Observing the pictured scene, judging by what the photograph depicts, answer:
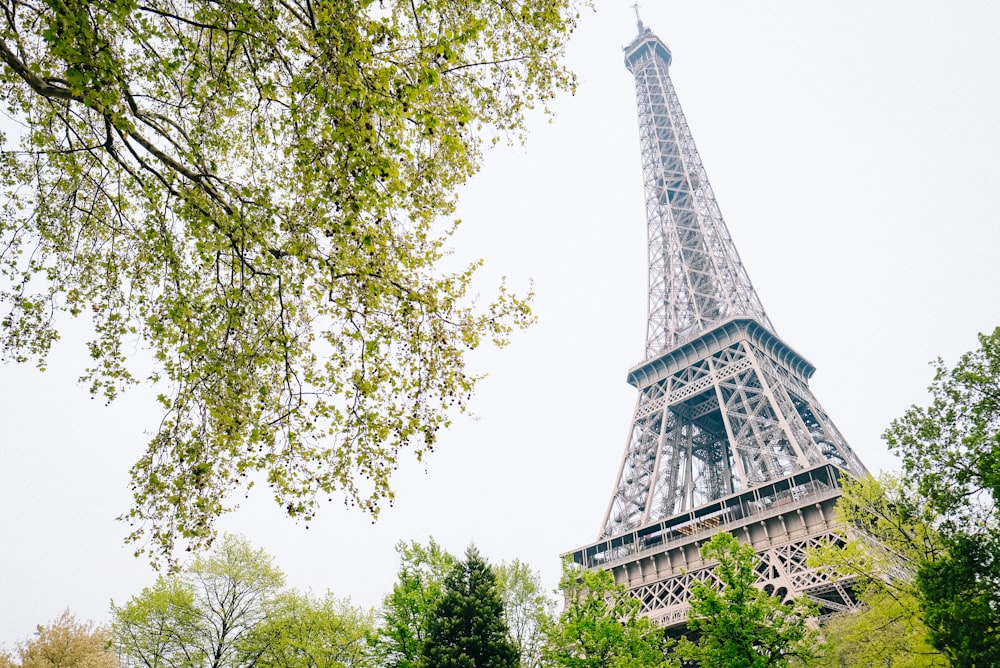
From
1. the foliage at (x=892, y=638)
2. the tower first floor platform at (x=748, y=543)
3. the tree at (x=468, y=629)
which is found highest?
the tower first floor platform at (x=748, y=543)

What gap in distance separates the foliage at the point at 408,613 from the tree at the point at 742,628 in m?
7.28

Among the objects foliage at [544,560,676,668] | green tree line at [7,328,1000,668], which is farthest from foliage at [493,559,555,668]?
foliage at [544,560,676,668]

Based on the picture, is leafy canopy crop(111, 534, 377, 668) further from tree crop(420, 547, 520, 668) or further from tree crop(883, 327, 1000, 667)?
tree crop(883, 327, 1000, 667)

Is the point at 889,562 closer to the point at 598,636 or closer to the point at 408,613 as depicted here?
the point at 598,636

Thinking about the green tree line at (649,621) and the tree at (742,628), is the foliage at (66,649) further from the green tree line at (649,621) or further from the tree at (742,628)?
the tree at (742,628)

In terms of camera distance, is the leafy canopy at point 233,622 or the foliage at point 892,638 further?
the leafy canopy at point 233,622

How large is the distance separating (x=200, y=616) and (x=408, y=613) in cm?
774

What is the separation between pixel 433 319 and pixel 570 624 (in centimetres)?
1227

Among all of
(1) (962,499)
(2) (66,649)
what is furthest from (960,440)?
(2) (66,649)

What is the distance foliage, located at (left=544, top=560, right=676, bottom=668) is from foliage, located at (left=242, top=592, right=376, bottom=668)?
5650 mm

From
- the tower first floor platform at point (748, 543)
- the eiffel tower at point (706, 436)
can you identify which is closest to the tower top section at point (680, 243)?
the eiffel tower at point (706, 436)

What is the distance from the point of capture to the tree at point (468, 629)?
17.0 metres

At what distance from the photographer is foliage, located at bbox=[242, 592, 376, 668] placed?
18.4 metres

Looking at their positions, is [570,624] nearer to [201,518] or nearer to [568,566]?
[568,566]
